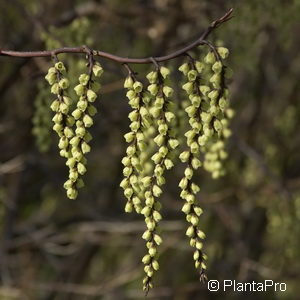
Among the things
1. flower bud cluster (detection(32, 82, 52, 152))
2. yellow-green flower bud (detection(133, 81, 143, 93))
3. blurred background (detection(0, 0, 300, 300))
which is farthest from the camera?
blurred background (detection(0, 0, 300, 300))

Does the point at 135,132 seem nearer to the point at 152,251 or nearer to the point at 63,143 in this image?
the point at 63,143

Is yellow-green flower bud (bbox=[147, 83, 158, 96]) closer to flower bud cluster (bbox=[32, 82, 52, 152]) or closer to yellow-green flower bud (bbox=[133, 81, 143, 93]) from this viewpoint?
yellow-green flower bud (bbox=[133, 81, 143, 93])

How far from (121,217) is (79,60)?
273cm

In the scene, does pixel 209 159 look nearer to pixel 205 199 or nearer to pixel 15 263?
pixel 205 199

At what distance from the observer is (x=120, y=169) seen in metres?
6.85

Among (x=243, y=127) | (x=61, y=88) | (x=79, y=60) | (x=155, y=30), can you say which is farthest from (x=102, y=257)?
(x=61, y=88)

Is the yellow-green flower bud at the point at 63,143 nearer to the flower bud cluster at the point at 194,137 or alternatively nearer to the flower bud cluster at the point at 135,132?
the flower bud cluster at the point at 135,132

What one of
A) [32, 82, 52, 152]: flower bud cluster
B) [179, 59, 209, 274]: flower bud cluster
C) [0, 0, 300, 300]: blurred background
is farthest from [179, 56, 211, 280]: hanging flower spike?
Result: [0, 0, 300, 300]: blurred background

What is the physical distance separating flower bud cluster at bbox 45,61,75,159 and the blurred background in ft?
4.98

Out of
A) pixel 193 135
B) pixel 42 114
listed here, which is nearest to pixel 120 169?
pixel 42 114

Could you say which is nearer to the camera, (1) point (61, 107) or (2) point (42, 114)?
(1) point (61, 107)

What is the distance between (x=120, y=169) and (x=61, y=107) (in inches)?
186

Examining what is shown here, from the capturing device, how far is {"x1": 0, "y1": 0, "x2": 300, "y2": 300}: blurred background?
4.69 m

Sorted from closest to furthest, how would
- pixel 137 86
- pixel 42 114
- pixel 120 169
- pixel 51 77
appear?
pixel 137 86 → pixel 51 77 → pixel 42 114 → pixel 120 169
